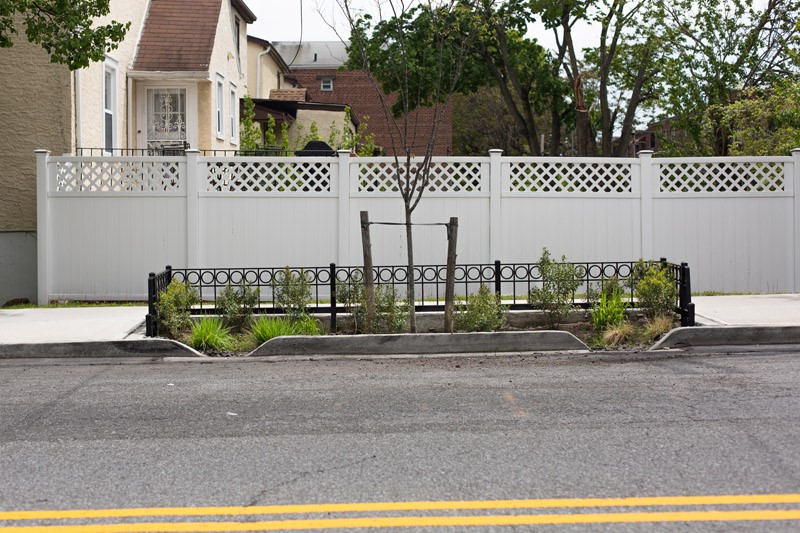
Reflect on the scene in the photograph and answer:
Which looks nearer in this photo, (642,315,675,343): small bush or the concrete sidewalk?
the concrete sidewalk

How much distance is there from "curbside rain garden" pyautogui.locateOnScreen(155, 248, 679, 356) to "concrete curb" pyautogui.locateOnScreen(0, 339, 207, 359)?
336mm

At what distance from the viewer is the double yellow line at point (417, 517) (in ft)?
15.4

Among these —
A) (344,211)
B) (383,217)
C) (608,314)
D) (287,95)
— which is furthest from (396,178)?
(287,95)

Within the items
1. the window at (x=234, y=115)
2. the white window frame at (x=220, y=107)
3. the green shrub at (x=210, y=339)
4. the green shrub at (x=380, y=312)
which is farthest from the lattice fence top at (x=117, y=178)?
the window at (x=234, y=115)

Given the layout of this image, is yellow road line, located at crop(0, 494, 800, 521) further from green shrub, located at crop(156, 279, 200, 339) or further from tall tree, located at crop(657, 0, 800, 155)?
tall tree, located at crop(657, 0, 800, 155)

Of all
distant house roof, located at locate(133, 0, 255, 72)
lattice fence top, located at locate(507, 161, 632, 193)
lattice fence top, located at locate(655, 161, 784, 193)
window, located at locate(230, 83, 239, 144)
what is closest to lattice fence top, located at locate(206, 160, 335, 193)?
lattice fence top, located at locate(507, 161, 632, 193)

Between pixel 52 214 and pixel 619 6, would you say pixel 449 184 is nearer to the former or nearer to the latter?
pixel 52 214

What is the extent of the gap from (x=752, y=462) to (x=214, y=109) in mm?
18356

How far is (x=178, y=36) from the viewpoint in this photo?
21094 mm

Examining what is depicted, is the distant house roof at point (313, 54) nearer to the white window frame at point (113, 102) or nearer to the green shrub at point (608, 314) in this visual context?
the white window frame at point (113, 102)

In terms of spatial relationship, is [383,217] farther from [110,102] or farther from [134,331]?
[110,102]

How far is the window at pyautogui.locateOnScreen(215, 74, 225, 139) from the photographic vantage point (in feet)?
75.5

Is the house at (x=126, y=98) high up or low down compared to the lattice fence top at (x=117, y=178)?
up

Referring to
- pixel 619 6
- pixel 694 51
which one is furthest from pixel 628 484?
pixel 694 51
